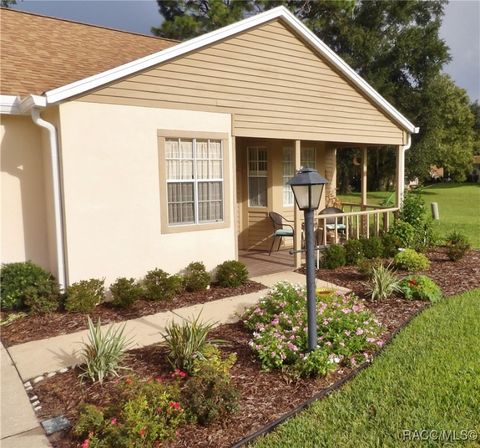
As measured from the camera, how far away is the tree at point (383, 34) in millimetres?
A: 26766

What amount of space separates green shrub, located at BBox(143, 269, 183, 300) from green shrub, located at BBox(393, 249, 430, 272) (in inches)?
167

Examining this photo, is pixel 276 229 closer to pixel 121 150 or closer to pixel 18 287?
pixel 121 150

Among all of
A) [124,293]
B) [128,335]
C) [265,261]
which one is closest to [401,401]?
[128,335]

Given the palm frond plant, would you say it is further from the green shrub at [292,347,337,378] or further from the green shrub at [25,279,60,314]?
the green shrub at [25,279,60,314]

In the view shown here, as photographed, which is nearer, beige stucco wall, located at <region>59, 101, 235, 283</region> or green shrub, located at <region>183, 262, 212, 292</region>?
beige stucco wall, located at <region>59, 101, 235, 283</region>

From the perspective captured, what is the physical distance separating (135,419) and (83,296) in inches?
125

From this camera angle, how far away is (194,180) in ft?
21.9

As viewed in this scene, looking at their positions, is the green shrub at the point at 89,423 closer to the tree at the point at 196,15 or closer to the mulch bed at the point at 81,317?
the mulch bed at the point at 81,317

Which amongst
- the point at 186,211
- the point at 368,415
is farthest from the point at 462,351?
the point at 186,211

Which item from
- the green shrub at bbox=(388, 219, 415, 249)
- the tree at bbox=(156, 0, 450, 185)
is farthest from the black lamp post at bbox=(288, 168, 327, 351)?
the tree at bbox=(156, 0, 450, 185)

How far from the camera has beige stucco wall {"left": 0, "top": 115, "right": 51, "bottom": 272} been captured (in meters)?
6.00

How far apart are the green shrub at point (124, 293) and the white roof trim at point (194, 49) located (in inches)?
105

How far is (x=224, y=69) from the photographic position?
687 cm

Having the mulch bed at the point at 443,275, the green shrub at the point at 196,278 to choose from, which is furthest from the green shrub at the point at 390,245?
the green shrub at the point at 196,278
